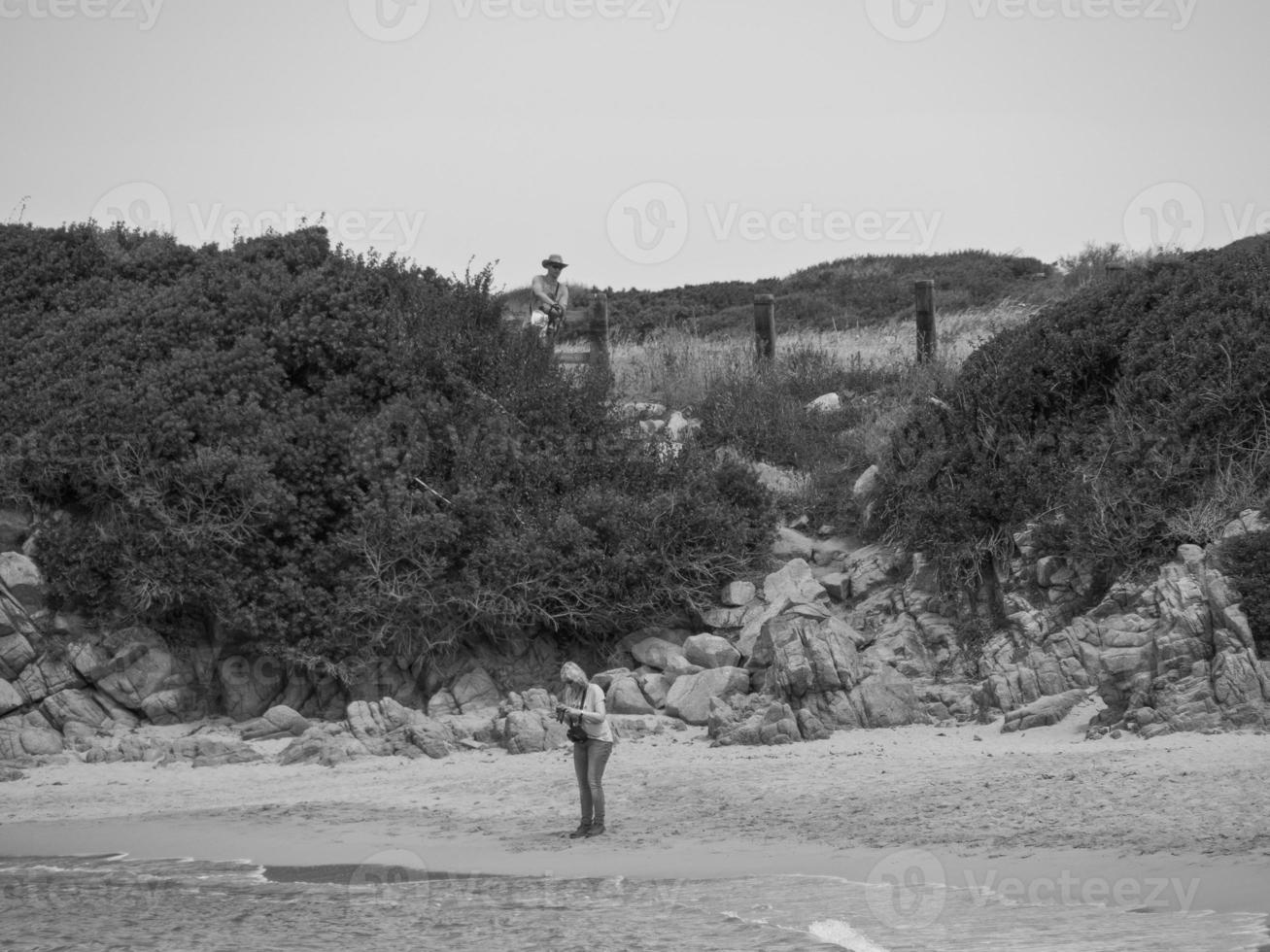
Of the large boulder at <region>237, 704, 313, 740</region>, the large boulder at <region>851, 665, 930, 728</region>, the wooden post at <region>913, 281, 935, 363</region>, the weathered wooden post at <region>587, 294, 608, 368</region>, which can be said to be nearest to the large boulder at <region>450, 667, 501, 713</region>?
the large boulder at <region>237, 704, 313, 740</region>

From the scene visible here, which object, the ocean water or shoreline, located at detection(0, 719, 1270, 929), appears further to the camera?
shoreline, located at detection(0, 719, 1270, 929)

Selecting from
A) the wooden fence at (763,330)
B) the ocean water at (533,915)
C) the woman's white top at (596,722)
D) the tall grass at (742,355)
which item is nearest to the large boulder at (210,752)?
the ocean water at (533,915)

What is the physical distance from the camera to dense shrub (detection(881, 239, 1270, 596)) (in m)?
13.7

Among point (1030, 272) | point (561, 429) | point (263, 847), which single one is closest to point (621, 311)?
point (1030, 272)

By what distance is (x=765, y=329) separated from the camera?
71.0 ft

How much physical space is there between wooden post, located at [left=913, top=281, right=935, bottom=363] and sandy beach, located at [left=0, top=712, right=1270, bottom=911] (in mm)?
9476

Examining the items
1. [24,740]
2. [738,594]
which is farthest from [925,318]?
[24,740]

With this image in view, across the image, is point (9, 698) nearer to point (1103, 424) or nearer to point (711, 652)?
point (711, 652)

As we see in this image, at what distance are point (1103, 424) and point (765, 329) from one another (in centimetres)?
727

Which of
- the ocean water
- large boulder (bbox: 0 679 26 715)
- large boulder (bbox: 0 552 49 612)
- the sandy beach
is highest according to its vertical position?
large boulder (bbox: 0 552 49 612)

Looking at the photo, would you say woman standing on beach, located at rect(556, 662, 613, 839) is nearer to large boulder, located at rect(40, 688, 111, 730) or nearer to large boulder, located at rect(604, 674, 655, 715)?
large boulder, located at rect(604, 674, 655, 715)

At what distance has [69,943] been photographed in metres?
8.97

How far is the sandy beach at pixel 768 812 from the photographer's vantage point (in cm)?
848

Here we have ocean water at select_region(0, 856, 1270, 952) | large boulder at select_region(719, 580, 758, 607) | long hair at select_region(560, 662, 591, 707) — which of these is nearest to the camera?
ocean water at select_region(0, 856, 1270, 952)
